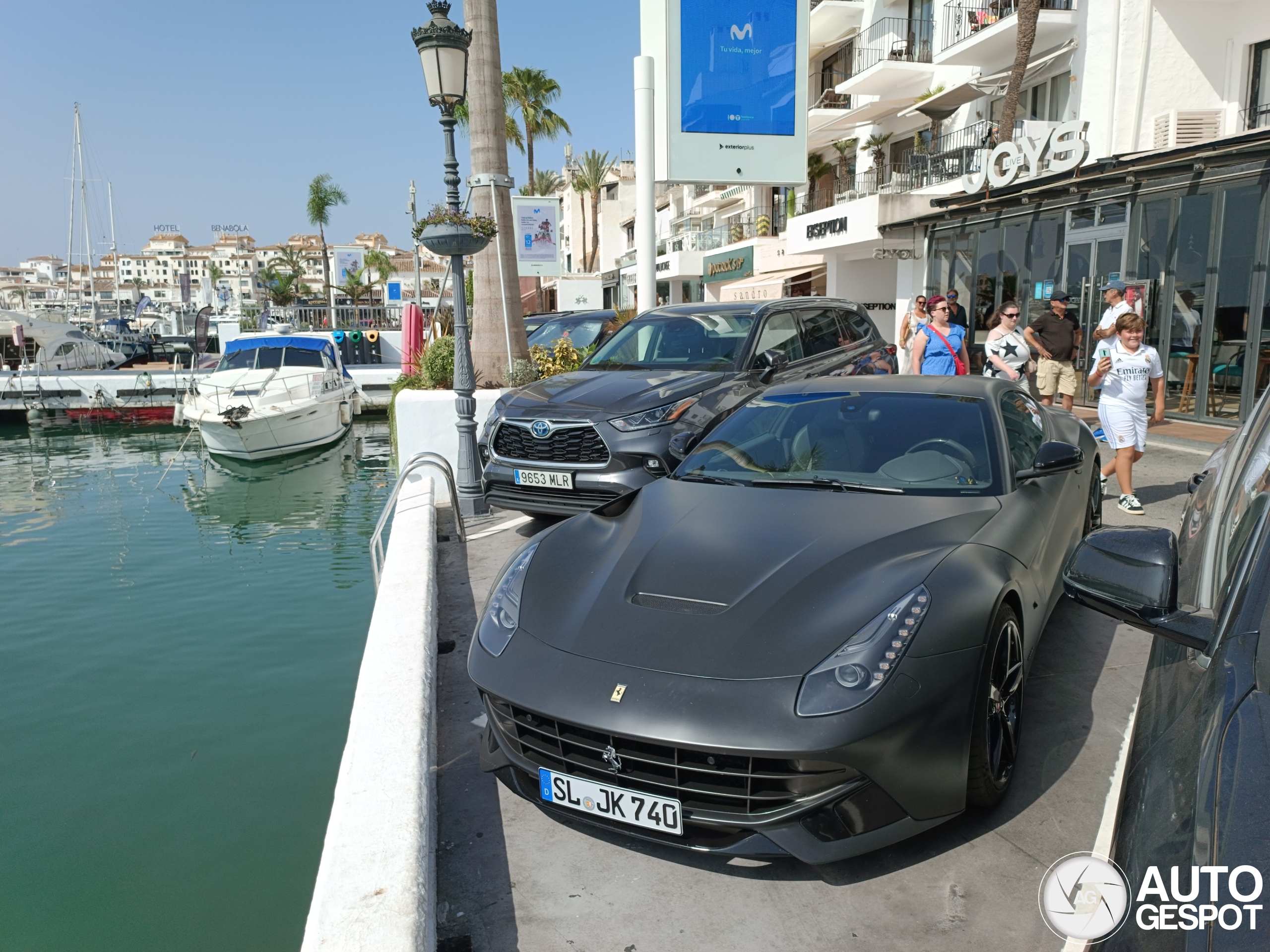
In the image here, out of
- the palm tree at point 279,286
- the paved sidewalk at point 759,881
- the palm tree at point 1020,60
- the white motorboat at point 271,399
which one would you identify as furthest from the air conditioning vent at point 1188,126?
the palm tree at point 279,286

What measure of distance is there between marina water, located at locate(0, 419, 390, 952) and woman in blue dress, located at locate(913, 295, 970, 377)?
6.20m

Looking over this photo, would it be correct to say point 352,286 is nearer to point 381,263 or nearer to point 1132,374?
point 381,263

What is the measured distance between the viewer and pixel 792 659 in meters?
2.71

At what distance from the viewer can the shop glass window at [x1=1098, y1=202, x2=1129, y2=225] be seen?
12.9 m

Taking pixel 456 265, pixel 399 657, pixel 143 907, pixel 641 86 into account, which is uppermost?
pixel 641 86

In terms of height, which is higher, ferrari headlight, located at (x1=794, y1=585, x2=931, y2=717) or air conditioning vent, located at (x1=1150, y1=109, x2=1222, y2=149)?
air conditioning vent, located at (x1=1150, y1=109, x2=1222, y2=149)

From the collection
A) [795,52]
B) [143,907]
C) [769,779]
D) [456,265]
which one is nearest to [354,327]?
[795,52]

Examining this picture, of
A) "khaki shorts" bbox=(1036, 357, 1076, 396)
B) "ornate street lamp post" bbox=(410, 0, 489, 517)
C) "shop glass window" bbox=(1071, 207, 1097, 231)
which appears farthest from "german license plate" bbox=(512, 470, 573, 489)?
"shop glass window" bbox=(1071, 207, 1097, 231)

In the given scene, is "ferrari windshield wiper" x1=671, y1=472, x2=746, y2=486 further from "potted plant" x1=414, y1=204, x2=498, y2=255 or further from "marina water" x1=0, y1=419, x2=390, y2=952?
"potted plant" x1=414, y1=204, x2=498, y2=255

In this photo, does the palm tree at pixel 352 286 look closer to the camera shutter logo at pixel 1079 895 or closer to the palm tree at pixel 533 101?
the palm tree at pixel 533 101

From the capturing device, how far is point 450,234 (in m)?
7.98

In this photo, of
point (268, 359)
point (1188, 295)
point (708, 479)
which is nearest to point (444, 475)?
point (708, 479)

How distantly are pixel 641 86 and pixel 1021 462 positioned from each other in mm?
10468

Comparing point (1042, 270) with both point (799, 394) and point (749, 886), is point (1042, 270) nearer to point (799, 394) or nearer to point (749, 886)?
point (799, 394)
